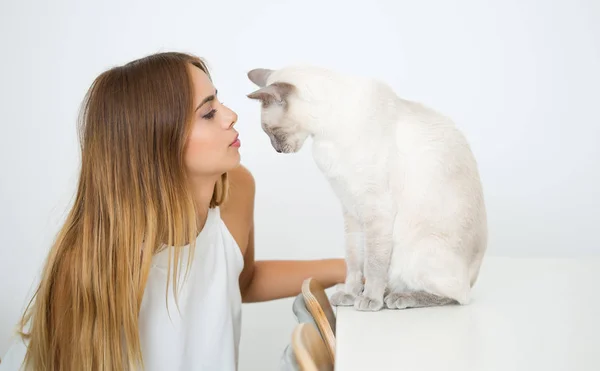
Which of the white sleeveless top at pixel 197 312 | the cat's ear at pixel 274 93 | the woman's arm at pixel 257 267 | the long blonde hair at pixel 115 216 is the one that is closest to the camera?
the cat's ear at pixel 274 93

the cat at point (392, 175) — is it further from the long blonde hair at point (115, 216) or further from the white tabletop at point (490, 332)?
the long blonde hair at point (115, 216)

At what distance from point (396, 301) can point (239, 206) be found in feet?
1.70

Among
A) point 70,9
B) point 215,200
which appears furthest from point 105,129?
point 70,9

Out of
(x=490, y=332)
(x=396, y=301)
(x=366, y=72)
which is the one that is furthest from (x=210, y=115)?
(x=366, y=72)

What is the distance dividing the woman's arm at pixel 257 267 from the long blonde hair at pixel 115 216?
282mm

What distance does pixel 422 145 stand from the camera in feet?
3.67

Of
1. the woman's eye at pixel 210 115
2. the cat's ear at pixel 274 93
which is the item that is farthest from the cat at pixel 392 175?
the woman's eye at pixel 210 115

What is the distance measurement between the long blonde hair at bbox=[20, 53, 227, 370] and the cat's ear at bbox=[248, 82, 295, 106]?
0.17m

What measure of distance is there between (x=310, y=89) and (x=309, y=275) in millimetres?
522

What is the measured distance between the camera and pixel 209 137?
1.23m

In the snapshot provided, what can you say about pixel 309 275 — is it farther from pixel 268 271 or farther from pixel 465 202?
pixel 465 202

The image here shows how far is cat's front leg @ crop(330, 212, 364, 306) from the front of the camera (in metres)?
1.19

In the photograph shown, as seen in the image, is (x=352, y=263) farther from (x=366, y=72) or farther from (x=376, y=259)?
(x=366, y=72)

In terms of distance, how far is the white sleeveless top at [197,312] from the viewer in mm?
1359
